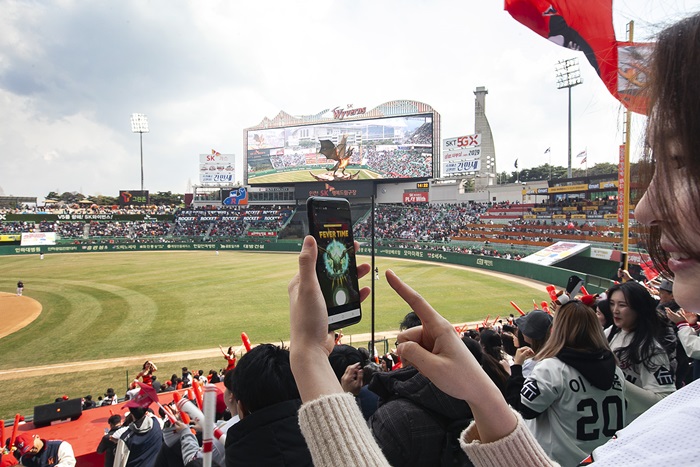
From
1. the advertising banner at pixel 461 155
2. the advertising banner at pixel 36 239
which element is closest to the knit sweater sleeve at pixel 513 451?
the advertising banner at pixel 36 239

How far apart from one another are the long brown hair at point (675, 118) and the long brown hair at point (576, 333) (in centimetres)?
260

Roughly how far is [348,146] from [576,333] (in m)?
59.7

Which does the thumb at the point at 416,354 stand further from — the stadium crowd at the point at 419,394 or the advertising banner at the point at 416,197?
the advertising banner at the point at 416,197

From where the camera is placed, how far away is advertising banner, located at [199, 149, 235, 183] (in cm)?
7425

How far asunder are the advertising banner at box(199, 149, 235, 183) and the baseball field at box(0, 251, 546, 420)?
41.2 metres

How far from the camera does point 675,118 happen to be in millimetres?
890

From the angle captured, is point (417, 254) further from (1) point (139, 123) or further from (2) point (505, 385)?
(1) point (139, 123)

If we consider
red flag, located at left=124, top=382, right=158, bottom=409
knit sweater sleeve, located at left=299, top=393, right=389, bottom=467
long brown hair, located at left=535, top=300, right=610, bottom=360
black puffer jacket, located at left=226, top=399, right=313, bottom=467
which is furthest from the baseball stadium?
long brown hair, located at left=535, top=300, right=610, bottom=360

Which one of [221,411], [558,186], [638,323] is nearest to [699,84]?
[638,323]

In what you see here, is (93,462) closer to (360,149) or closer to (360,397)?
(360,397)

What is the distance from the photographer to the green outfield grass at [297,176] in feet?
194

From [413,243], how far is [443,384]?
43.0m

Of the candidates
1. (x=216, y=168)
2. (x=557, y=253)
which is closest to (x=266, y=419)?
(x=557, y=253)

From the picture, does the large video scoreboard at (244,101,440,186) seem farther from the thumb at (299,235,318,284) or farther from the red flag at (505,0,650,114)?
the thumb at (299,235,318,284)
